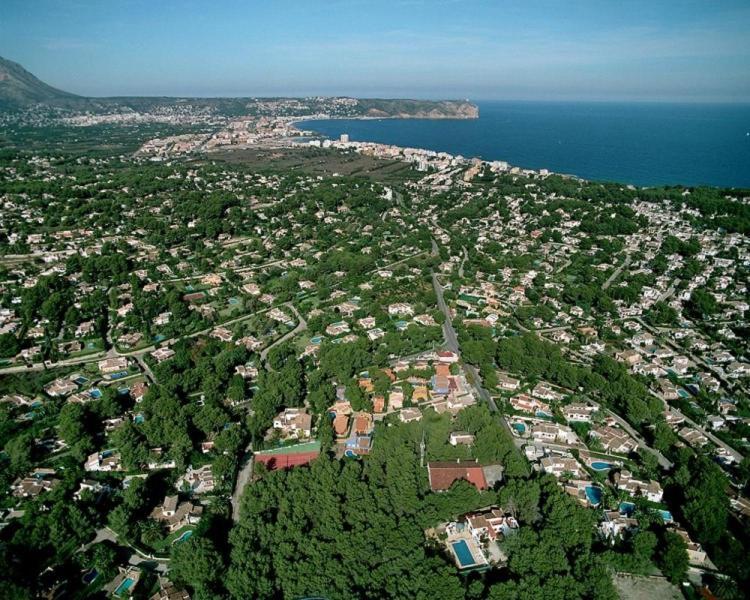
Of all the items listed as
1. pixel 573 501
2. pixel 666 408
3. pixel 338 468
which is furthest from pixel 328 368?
pixel 666 408

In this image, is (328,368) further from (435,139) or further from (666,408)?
(435,139)

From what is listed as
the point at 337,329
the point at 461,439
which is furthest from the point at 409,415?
the point at 337,329

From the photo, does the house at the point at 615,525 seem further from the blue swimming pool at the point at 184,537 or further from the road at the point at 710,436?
the blue swimming pool at the point at 184,537

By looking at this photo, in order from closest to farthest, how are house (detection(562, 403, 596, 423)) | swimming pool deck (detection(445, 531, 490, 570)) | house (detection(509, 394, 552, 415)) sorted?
swimming pool deck (detection(445, 531, 490, 570))
house (detection(562, 403, 596, 423))
house (detection(509, 394, 552, 415))

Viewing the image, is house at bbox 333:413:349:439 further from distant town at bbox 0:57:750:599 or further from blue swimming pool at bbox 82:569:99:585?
blue swimming pool at bbox 82:569:99:585

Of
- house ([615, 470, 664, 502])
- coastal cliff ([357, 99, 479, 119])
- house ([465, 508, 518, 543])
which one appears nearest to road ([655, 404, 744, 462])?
house ([615, 470, 664, 502])

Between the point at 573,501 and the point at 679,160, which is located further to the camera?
the point at 679,160

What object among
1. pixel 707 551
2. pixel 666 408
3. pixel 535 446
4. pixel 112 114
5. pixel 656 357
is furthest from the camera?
pixel 112 114
